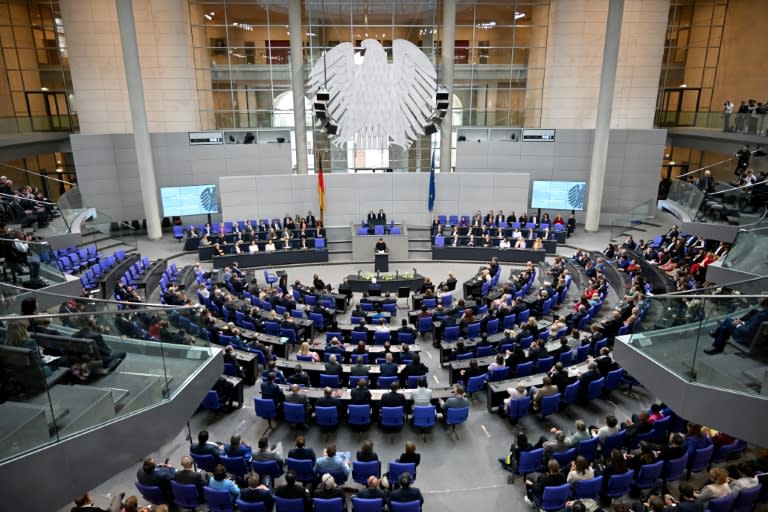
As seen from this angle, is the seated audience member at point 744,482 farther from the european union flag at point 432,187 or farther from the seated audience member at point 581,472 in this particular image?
the european union flag at point 432,187

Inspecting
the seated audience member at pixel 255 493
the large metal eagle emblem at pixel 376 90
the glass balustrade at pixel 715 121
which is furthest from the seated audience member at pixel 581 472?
the glass balustrade at pixel 715 121

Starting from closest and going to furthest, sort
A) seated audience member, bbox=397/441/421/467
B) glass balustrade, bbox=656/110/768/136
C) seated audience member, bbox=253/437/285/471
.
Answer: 1. seated audience member, bbox=397/441/421/467
2. seated audience member, bbox=253/437/285/471
3. glass balustrade, bbox=656/110/768/136

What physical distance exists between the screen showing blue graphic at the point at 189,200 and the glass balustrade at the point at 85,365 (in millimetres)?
17111

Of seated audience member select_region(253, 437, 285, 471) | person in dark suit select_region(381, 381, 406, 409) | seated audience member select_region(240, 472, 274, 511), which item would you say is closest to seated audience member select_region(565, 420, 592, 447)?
person in dark suit select_region(381, 381, 406, 409)

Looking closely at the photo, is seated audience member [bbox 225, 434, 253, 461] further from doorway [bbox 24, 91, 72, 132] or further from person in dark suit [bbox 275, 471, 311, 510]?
doorway [bbox 24, 91, 72, 132]

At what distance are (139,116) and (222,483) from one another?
1887 centimetres

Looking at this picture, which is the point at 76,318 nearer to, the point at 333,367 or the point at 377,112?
the point at 333,367

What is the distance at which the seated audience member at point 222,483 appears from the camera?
667cm

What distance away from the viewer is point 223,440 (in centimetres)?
903

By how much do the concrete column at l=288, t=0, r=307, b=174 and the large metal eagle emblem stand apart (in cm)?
305

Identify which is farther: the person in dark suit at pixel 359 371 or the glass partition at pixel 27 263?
the glass partition at pixel 27 263

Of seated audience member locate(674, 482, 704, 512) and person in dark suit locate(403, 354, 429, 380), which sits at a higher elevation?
seated audience member locate(674, 482, 704, 512)

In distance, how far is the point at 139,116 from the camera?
21.3 meters

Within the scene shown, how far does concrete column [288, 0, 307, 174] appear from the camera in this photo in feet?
74.8
